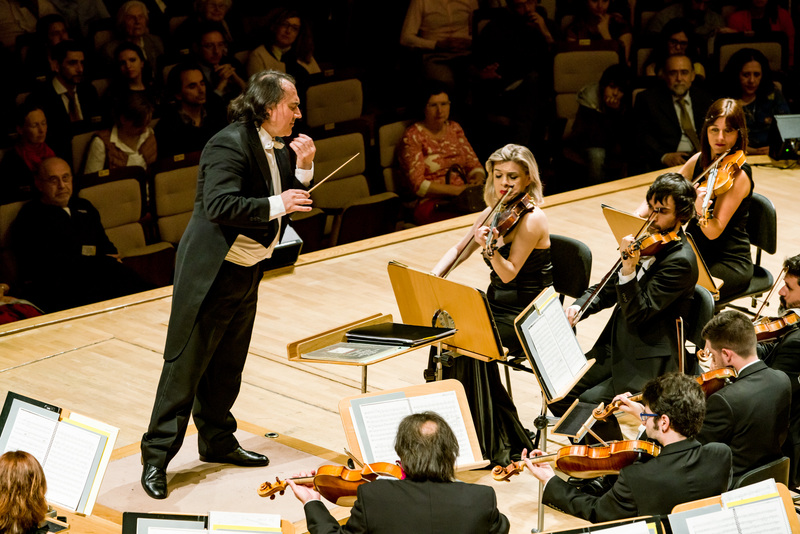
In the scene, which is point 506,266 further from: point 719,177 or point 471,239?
point 719,177

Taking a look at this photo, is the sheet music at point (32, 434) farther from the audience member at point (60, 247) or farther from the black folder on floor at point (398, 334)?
the audience member at point (60, 247)

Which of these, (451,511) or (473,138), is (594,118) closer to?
(473,138)

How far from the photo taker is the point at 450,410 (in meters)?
3.61

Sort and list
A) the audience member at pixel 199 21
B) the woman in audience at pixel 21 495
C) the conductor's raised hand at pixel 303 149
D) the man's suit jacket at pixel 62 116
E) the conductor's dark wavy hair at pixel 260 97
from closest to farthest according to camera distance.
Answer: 1. the woman in audience at pixel 21 495
2. the conductor's dark wavy hair at pixel 260 97
3. the conductor's raised hand at pixel 303 149
4. the man's suit jacket at pixel 62 116
5. the audience member at pixel 199 21

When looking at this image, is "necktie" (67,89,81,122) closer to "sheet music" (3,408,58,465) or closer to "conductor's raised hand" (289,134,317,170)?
"conductor's raised hand" (289,134,317,170)

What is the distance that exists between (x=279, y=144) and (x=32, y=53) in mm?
3482

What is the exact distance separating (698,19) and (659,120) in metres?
1.67

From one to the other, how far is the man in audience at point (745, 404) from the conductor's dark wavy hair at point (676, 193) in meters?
0.63

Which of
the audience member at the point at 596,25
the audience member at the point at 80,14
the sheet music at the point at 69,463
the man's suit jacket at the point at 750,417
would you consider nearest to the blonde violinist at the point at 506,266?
the man's suit jacket at the point at 750,417

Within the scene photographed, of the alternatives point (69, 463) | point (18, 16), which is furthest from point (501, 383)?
point (18, 16)

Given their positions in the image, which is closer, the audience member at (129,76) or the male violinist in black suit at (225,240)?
the male violinist in black suit at (225,240)

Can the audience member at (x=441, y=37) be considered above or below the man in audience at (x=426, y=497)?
above

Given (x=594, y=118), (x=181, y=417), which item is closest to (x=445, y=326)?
(x=181, y=417)

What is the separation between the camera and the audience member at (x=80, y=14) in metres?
7.03
